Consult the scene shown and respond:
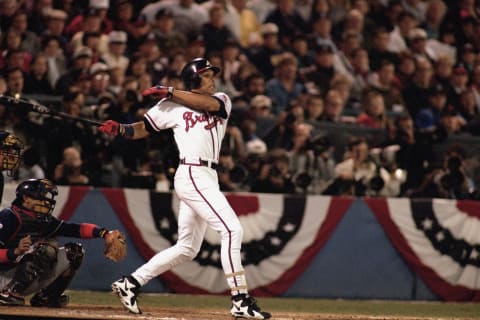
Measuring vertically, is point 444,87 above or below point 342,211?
above

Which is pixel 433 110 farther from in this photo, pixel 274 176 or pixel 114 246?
pixel 114 246

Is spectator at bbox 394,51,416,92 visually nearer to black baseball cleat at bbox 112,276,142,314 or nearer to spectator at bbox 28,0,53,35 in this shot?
spectator at bbox 28,0,53,35

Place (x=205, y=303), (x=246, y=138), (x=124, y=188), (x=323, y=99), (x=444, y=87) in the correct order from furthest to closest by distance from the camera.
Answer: (x=444, y=87)
(x=323, y=99)
(x=246, y=138)
(x=124, y=188)
(x=205, y=303)

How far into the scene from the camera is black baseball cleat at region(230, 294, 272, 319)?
25.8 feet

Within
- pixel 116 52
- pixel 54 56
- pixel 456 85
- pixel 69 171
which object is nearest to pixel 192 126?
pixel 69 171

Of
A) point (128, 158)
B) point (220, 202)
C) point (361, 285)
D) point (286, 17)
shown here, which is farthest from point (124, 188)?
point (286, 17)

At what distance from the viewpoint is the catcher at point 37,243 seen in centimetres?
809

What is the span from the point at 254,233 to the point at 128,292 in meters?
3.69

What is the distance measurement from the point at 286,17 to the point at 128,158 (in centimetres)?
522

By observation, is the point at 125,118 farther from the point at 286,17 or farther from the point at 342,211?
the point at 286,17

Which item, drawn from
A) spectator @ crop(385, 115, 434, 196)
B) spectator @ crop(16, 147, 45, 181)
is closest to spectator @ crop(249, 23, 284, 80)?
spectator @ crop(385, 115, 434, 196)

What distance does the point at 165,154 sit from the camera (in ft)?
39.1

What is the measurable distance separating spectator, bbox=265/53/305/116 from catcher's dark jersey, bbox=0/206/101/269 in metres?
6.24

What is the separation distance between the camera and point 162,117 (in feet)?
27.2
